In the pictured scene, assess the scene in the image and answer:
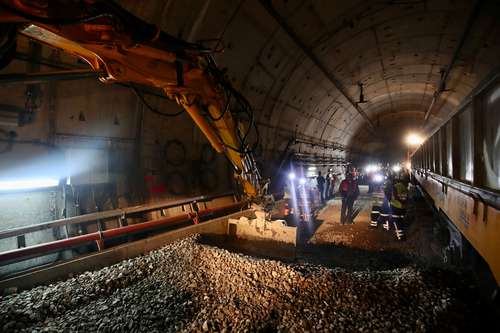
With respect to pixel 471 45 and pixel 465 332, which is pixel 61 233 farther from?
pixel 471 45

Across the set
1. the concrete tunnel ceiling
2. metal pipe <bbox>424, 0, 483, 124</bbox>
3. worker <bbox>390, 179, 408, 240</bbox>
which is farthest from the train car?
metal pipe <bbox>424, 0, 483, 124</bbox>

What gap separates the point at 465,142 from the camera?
12.3 feet

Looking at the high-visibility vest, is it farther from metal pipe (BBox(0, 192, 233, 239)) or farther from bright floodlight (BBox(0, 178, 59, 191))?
bright floodlight (BBox(0, 178, 59, 191))

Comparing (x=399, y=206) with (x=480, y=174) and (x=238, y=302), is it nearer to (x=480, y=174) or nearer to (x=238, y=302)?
(x=480, y=174)

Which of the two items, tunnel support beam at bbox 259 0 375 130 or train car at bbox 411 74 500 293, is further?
tunnel support beam at bbox 259 0 375 130

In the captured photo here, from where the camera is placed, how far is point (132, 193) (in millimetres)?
6234

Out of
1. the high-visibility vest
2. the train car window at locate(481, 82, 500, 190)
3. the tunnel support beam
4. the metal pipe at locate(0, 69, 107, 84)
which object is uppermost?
the tunnel support beam

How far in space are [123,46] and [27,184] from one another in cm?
349

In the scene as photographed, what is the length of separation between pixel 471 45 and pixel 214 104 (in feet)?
27.3

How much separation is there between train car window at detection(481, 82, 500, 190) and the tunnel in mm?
30

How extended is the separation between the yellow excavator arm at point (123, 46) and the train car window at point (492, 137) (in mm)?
3484

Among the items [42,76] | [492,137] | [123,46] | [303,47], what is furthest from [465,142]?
[42,76]

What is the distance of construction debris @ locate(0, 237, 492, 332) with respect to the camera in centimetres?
274

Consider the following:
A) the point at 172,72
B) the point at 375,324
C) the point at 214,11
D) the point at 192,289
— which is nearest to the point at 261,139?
the point at 214,11
